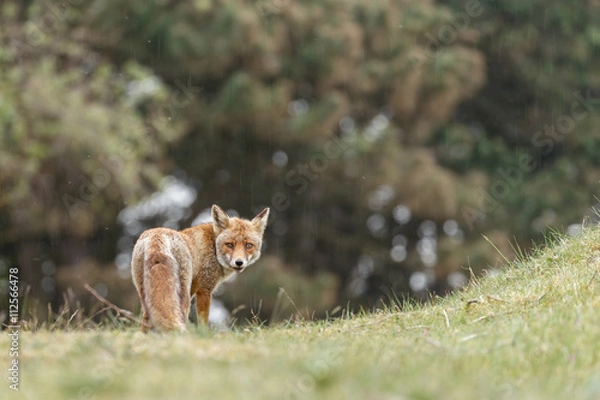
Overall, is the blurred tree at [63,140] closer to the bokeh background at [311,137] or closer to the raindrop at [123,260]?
the bokeh background at [311,137]

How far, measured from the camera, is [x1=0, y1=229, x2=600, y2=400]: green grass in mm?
4160

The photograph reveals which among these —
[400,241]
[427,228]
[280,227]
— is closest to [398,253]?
[400,241]

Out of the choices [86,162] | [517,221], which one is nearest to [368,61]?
[517,221]

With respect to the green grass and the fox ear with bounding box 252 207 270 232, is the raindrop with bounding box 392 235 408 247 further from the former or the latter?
the green grass

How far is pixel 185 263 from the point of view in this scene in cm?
697

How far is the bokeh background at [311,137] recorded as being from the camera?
16188 millimetres

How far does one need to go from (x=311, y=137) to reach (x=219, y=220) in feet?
37.1

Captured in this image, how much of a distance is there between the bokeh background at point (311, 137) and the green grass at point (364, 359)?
29.9ft

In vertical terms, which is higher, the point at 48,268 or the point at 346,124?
the point at 346,124

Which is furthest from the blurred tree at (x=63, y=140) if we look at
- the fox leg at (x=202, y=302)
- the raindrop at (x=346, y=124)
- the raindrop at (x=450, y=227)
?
the raindrop at (x=450, y=227)

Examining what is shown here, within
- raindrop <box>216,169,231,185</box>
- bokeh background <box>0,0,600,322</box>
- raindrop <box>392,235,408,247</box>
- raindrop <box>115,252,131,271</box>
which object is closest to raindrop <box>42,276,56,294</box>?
bokeh background <box>0,0,600,322</box>

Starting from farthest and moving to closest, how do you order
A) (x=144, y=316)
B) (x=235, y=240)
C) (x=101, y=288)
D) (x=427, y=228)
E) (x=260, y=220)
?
(x=427, y=228) < (x=101, y=288) < (x=260, y=220) < (x=235, y=240) < (x=144, y=316)

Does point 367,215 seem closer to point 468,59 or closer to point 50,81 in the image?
point 468,59

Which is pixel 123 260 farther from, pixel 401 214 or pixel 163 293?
pixel 163 293
